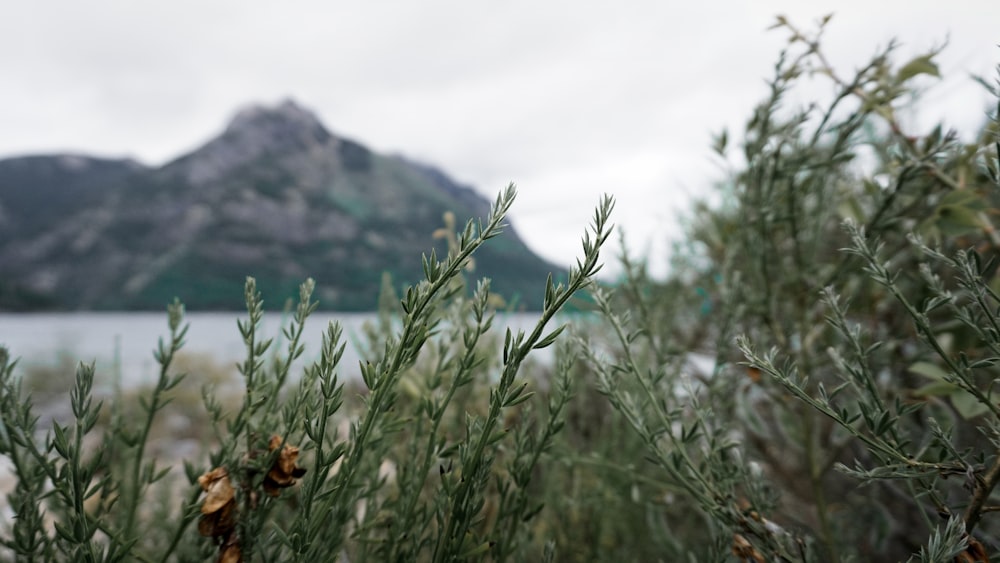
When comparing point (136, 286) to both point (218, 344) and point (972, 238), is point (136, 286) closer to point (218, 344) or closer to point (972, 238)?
point (218, 344)

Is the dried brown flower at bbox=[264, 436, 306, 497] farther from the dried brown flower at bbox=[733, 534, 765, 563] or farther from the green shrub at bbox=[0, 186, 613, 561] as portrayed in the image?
the dried brown flower at bbox=[733, 534, 765, 563]

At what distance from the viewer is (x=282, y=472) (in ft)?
1.59

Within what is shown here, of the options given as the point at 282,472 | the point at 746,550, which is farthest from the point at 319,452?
the point at 746,550

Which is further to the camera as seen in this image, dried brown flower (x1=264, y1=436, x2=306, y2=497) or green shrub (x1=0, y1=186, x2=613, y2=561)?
dried brown flower (x1=264, y1=436, x2=306, y2=497)

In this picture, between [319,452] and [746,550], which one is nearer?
[319,452]

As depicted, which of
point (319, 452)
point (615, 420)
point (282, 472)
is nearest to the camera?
point (319, 452)

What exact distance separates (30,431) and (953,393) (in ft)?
3.05

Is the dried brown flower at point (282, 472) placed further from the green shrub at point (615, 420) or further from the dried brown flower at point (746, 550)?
the dried brown flower at point (746, 550)

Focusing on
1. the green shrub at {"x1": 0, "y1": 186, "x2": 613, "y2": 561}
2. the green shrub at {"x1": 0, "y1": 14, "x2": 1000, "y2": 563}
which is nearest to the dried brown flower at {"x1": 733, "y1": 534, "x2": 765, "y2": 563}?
the green shrub at {"x1": 0, "y1": 14, "x2": 1000, "y2": 563}

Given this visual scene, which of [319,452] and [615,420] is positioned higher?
[319,452]

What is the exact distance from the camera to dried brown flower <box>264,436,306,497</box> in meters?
0.48

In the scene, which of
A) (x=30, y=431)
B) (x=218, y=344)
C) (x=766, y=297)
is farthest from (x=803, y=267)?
(x=218, y=344)

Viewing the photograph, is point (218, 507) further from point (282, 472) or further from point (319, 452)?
point (319, 452)

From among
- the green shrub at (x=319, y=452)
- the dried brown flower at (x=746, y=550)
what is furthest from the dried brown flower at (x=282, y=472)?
the dried brown flower at (x=746, y=550)
